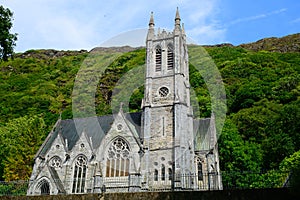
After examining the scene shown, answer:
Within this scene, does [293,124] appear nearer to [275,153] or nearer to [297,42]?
[275,153]

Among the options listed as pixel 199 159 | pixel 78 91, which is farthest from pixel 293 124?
pixel 78 91

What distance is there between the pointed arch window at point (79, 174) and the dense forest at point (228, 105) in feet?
35.6

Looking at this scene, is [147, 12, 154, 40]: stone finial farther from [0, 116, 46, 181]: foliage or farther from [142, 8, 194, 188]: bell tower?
[0, 116, 46, 181]: foliage

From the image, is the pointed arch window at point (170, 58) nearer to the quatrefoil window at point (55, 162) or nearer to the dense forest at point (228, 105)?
the dense forest at point (228, 105)

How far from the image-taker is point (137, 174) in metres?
27.6

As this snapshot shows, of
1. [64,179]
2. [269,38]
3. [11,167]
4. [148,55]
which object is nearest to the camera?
[64,179]

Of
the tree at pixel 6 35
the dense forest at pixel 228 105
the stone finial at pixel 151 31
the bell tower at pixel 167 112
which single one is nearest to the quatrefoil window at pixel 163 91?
the bell tower at pixel 167 112

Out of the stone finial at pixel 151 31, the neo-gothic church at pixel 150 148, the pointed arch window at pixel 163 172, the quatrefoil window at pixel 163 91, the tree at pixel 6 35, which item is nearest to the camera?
the tree at pixel 6 35

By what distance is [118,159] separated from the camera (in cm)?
3025

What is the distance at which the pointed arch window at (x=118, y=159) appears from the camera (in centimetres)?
2970

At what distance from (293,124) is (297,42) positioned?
67.0 metres

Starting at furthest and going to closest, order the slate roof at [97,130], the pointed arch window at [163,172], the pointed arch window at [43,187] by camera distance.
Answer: the slate roof at [97,130] → the pointed arch window at [43,187] → the pointed arch window at [163,172]

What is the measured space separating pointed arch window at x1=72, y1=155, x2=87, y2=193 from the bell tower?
21.7 feet

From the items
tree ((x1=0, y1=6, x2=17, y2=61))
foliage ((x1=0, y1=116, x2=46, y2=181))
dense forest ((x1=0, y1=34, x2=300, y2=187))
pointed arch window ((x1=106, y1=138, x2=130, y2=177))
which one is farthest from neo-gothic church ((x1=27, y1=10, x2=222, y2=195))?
tree ((x1=0, y1=6, x2=17, y2=61))
